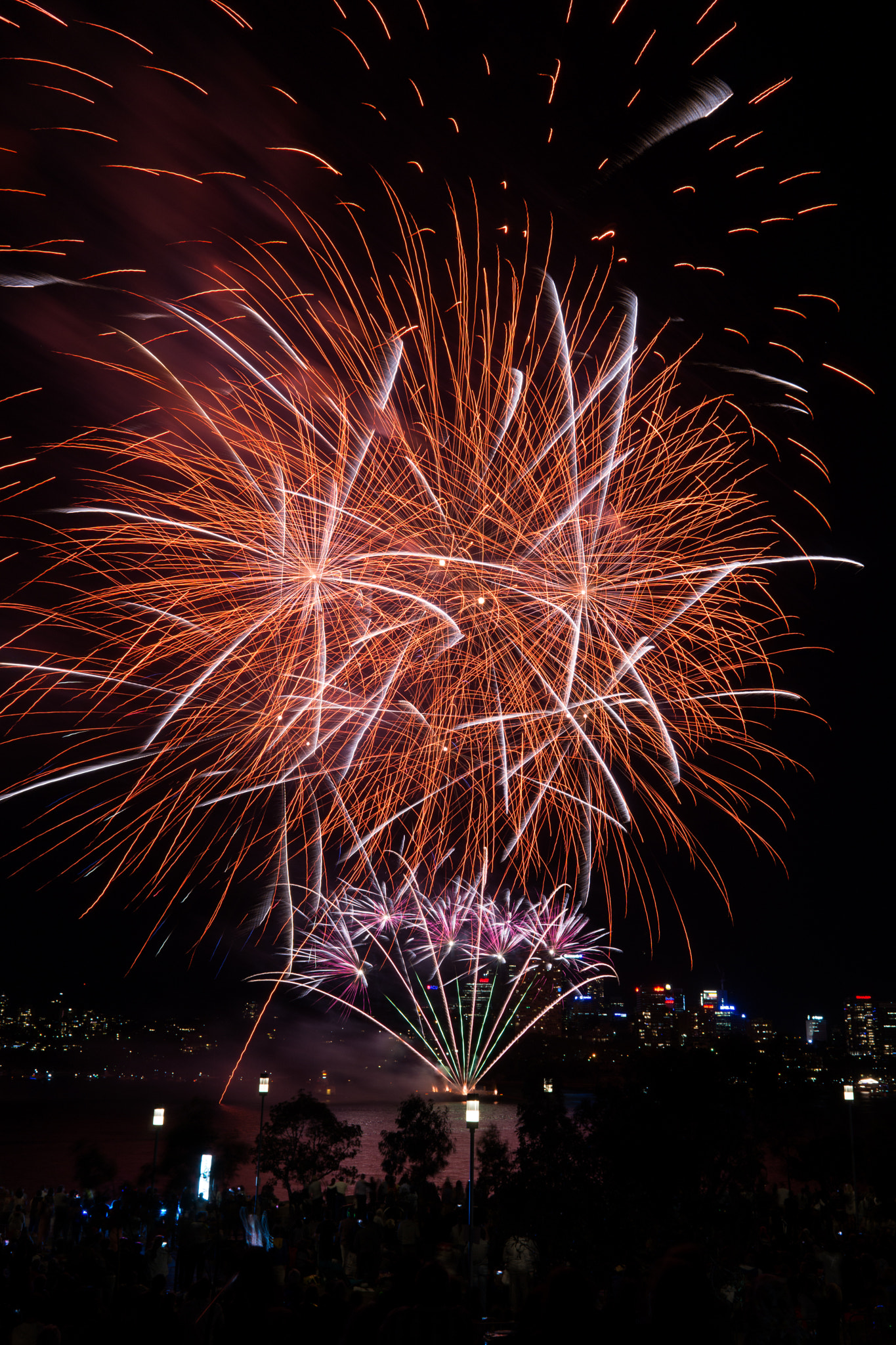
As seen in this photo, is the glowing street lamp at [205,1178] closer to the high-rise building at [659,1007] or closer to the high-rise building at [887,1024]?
the high-rise building at [659,1007]

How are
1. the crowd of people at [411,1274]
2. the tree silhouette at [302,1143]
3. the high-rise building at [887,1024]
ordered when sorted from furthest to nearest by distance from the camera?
the high-rise building at [887,1024]
the tree silhouette at [302,1143]
the crowd of people at [411,1274]

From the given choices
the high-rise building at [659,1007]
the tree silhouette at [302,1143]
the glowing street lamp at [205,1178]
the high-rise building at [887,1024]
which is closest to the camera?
the glowing street lamp at [205,1178]

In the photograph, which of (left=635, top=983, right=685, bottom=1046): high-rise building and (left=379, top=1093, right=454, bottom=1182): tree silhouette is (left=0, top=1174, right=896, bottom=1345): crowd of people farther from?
(left=635, top=983, right=685, bottom=1046): high-rise building

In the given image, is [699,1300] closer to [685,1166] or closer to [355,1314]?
[355,1314]

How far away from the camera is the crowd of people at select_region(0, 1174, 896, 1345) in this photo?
15.4 ft

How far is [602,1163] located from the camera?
14906mm

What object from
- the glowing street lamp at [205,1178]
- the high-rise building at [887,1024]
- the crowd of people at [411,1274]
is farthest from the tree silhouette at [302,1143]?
the high-rise building at [887,1024]

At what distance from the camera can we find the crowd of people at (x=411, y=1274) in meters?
4.68

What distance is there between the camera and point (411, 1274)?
223 inches

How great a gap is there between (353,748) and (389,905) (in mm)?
12398

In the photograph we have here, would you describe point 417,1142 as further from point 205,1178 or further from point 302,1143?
point 205,1178

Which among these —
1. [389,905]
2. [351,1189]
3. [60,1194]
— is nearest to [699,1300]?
[60,1194]

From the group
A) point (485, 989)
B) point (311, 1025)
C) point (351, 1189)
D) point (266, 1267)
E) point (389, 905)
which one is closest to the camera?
point (266, 1267)

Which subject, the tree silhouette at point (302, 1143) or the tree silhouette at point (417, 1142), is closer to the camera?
the tree silhouette at point (302, 1143)
